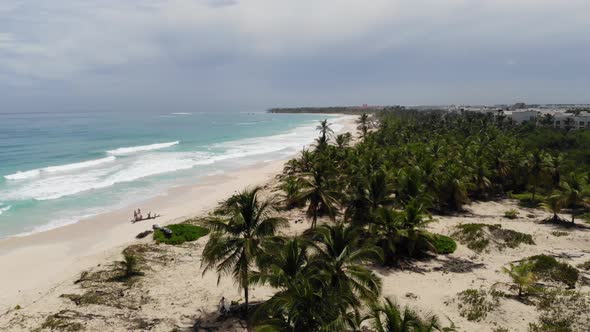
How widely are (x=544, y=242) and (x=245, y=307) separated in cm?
2153

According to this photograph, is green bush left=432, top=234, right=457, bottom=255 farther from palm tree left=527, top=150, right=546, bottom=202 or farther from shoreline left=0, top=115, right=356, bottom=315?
shoreline left=0, top=115, right=356, bottom=315

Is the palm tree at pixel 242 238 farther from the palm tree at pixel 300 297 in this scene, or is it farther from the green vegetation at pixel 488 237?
the green vegetation at pixel 488 237

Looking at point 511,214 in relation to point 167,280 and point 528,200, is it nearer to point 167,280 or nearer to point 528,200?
point 528,200

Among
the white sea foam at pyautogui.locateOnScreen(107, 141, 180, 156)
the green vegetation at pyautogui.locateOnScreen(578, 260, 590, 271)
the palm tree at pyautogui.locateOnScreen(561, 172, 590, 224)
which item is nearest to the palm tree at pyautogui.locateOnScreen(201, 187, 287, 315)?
the green vegetation at pyautogui.locateOnScreen(578, 260, 590, 271)

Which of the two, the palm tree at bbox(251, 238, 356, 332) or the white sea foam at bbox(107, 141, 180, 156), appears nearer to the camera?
the palm tree at bbox(251, 238, 356, 332)

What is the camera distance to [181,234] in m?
27.4

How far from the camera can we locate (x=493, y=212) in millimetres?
34750

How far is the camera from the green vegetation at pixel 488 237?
24.9 m

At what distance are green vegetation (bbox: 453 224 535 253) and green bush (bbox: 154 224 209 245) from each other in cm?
1904

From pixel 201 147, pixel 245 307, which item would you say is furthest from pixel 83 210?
pixel 201 147

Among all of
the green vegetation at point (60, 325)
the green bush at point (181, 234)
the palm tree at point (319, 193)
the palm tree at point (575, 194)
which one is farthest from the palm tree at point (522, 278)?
the green bush at point (181, 234)

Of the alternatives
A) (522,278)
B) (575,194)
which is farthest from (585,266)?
(575,194)

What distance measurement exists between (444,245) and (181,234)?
1861cm

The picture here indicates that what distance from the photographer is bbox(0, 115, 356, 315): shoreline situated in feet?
69.5
